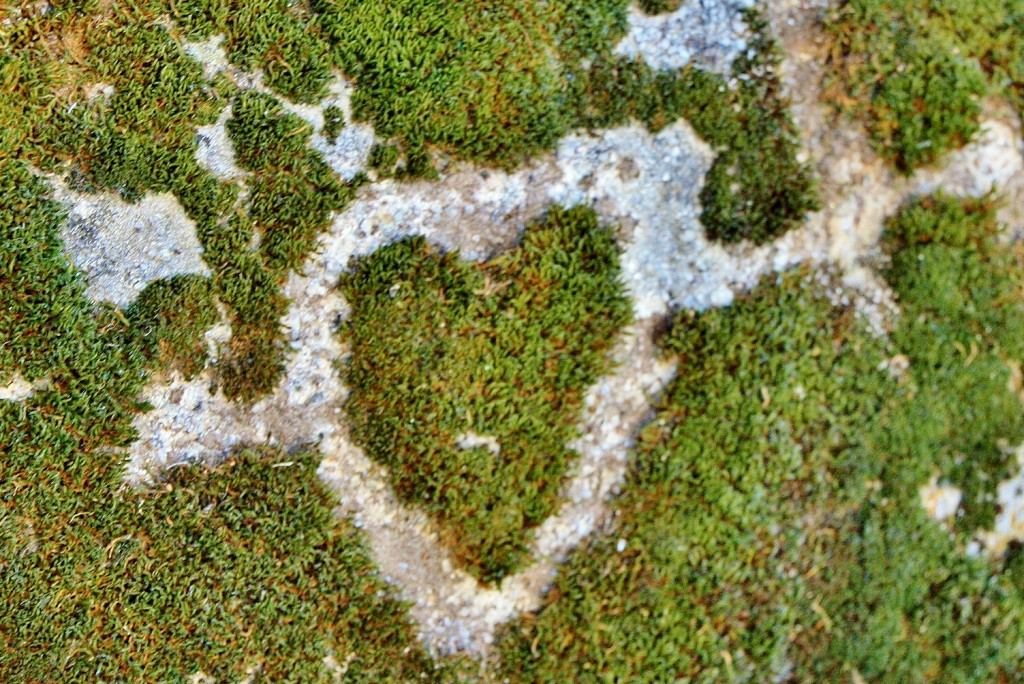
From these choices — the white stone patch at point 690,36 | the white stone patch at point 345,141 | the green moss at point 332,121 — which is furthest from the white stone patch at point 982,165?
the green moss at point 332,121

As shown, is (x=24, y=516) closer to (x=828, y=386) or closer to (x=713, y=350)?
(x=713, y=350)

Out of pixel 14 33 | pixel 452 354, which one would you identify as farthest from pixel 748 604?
pixel 14 33

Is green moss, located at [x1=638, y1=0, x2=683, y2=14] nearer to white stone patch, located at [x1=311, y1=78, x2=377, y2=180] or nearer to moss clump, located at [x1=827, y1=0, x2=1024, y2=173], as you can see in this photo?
moss clump, located at [x1=827, y1=0, x2=1024, y2=173]

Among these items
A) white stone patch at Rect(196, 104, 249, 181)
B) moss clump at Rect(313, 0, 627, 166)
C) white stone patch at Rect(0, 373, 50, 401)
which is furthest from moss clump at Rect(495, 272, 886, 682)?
white stone patch at Rect(0, 373, 50, 401)

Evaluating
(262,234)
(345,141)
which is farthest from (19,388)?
(345,141)

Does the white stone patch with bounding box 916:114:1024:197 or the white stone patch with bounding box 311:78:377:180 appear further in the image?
the white stone patch with bounding box 916:114:1024:197

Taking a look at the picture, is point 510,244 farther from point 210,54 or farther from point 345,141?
point 210,54

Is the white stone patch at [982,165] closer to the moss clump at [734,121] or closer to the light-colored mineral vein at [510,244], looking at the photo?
the light-colored mineral vein at [510,244]
